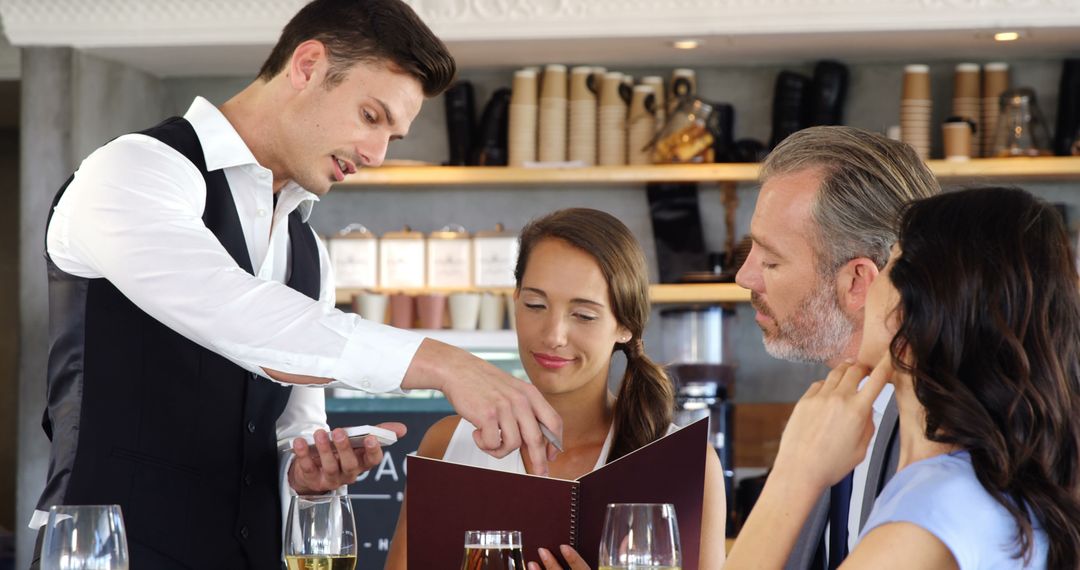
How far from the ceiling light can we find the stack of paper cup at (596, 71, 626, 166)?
24 centimetres

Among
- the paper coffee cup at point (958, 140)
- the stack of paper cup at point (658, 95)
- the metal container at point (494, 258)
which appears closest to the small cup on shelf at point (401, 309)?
the metal container at point (494, 258)

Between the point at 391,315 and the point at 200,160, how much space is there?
2593 millimetres

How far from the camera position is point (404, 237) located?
4.45 metres

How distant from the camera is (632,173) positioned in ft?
14.1

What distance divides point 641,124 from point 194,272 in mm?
3110

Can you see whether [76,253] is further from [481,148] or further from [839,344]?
[481,148]

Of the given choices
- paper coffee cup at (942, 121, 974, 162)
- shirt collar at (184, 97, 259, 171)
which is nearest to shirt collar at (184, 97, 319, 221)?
shirt collar at (184, 97, 259, 171)

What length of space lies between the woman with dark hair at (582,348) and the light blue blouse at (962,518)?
0.99m

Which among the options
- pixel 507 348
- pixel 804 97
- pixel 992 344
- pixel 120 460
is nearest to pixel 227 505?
pixel 120 460

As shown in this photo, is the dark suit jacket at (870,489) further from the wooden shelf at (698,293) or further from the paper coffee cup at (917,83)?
the paper coffee cup at (917,83)

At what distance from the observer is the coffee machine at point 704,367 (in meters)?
4.21

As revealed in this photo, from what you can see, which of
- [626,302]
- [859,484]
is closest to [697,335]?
[626,302]

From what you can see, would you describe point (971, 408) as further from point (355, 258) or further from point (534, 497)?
point (355, 258)

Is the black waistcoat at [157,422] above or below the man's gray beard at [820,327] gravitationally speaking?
below
